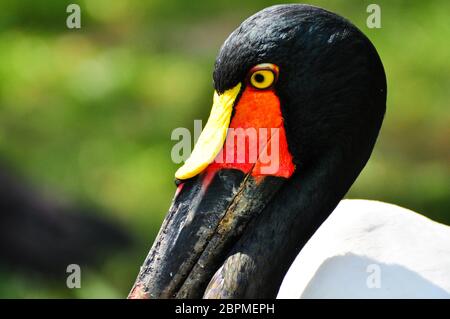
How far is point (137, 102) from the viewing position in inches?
265

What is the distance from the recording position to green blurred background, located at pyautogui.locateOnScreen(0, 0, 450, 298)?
595 centimetres

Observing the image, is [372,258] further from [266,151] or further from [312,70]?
[312,70]

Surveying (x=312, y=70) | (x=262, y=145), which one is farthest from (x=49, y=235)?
(x=312, y=70)

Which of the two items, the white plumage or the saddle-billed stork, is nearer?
the saddle-billed stork

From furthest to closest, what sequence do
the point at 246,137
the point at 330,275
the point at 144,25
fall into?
1. the point at 144,25
2. the point at 330,275
3. the point at 246,137

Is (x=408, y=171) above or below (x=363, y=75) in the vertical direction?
below

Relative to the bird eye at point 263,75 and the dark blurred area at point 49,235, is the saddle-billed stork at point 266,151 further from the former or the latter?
the dark blurred area at point 49,235

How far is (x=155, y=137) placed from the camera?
6.38 m

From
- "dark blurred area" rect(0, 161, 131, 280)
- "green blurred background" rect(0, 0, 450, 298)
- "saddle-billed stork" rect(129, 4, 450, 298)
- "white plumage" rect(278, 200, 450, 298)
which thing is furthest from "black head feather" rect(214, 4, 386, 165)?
"dark blurred area" rect(0, 161, 131, 280)

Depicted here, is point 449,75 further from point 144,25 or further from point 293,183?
point 293,183

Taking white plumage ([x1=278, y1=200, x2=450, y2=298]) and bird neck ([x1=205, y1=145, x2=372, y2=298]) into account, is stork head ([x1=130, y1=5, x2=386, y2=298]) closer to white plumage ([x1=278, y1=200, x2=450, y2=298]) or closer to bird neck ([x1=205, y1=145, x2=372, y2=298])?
bird neck ([x1=205, y1=145, x2=372, y2=298])

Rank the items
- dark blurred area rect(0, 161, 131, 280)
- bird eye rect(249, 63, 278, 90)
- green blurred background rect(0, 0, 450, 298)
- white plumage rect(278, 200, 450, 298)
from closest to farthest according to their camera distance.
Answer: bird eye rect(249, 63, 278, 90)
white plumage rect(278, 200, 450, 298)
dark blurred area rect(0, 161, 131, 280)
green blurred background rect(0, 0, 450, 298)

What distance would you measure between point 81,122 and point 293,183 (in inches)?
130

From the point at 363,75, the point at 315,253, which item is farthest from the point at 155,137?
the point at 363,75
